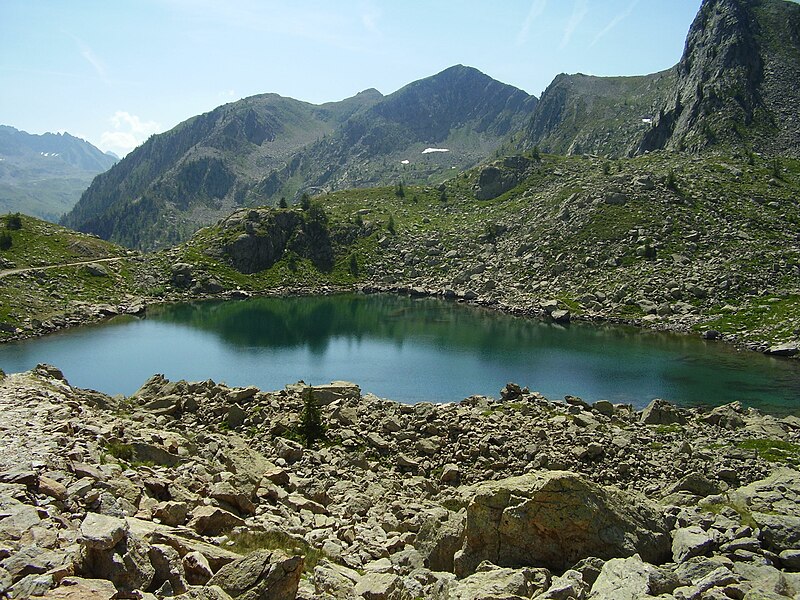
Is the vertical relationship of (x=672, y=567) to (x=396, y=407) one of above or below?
above

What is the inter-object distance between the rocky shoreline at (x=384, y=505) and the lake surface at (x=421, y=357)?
53.2 feet

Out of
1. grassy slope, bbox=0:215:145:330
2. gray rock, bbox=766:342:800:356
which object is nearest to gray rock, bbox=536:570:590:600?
gray rock, bbox=766:342:800:356

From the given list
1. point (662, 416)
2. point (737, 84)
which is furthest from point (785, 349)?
point (737, 84)

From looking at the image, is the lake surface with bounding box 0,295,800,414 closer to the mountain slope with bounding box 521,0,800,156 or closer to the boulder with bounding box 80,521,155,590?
the boulder with bounding box 80,521,155,590

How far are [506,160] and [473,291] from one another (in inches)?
2514

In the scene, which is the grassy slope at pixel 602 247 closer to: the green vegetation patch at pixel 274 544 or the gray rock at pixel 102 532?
the green vegetation patch at pixel 274 544

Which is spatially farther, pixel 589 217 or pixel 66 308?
pixel 589 217

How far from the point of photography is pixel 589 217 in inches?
4141

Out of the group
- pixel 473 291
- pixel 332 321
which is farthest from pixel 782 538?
pixel 473 291

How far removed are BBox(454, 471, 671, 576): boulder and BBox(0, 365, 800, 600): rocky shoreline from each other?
0.04 m

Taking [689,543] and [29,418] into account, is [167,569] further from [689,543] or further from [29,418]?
[29,418]

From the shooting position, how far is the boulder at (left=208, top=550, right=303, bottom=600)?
10922mm

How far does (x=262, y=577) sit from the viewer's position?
11141 mm

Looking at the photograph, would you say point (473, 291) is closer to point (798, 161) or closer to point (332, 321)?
point (332, 321)
